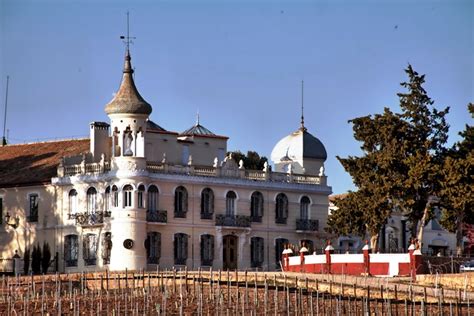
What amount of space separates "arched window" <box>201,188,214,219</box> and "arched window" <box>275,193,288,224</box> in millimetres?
4674

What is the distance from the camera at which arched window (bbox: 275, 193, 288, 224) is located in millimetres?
104188

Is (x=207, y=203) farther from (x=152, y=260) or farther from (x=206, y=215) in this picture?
(x=152, y=260)

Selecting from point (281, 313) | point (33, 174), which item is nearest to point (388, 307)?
point (281, 313)

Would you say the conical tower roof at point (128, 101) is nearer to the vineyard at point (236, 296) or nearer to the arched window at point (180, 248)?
the arched window at point (180, 248)

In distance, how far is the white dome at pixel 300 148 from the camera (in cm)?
10862

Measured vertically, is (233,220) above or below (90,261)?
above

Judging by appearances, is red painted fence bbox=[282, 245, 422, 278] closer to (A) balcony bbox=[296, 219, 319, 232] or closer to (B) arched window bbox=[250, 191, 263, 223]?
(B) arched window bbox=[250, 191, 263, 223]

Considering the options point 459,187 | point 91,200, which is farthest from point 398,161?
point 91,200

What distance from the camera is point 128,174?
9725 centimetres

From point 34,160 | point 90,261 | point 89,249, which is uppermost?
point 34,160

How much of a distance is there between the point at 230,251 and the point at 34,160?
13276 mm

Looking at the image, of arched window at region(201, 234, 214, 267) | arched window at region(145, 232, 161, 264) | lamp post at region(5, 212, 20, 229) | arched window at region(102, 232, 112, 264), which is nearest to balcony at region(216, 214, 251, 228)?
arched window at region(201, 234, 214, 267)

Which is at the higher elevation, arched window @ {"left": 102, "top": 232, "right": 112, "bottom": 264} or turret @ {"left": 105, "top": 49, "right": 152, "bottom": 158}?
turret @ {"left": 105, "top": 49, "right": 152, "bottom": 158}

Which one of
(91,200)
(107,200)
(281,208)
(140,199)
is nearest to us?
(140,199)
